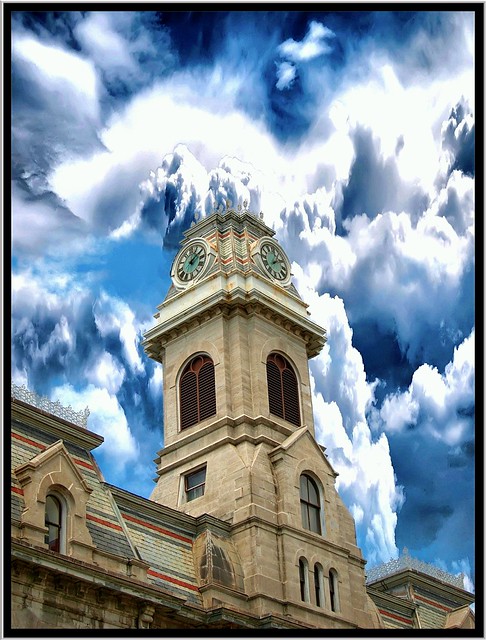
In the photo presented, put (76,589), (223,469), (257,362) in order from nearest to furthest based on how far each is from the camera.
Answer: (76,589), (223,469), (257,362)

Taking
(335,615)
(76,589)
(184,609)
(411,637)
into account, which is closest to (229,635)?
(411,637)

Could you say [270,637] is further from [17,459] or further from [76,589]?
[17,459]

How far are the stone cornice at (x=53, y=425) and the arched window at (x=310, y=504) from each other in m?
12.1

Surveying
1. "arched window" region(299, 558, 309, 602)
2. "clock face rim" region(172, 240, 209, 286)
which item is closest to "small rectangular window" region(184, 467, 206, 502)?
"arched window" region(299, 558, 309, 602)

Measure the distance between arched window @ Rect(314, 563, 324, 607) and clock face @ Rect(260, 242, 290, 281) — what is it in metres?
18.4

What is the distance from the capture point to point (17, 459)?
45.0 metres

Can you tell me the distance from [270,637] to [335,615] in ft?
78.1

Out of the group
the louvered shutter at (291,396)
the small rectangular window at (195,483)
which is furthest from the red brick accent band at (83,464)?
the louvered shutter at (291,396)

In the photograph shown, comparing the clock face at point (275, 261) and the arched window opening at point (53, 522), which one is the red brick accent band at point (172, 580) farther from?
the clock face at point (275, 261)

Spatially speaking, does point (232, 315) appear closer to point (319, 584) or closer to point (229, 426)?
point (229, 426)

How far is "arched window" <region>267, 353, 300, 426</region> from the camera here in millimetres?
→ 61125

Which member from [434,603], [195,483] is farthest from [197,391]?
[434,603]

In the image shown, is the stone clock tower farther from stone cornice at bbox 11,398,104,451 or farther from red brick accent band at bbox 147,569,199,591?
stone cornice at bbox 11,398,104,451

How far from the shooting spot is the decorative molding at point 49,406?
4781 centimetres
